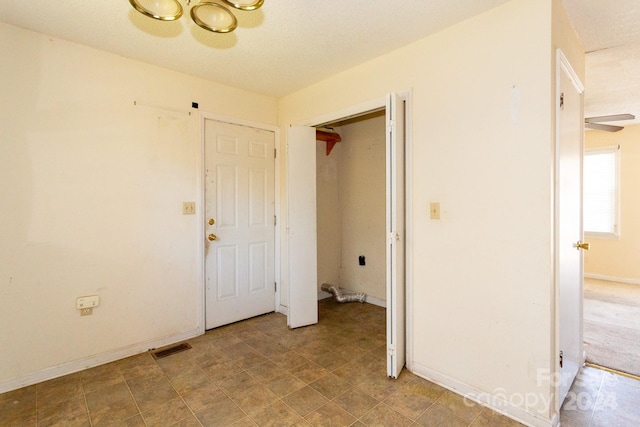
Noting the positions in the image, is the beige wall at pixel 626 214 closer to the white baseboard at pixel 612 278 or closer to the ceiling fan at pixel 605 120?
the white baseboard at pixel 612 278

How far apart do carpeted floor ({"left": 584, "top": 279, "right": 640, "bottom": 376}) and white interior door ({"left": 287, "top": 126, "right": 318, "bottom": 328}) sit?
Answer: 2447 mm

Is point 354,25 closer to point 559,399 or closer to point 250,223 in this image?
point 250,223

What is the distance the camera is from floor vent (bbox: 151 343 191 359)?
2563 mm

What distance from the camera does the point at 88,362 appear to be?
2363mm

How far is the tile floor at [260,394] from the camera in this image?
1.78m

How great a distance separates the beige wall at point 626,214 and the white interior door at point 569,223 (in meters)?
3.55

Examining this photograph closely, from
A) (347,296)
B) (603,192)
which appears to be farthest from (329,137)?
(603,192)

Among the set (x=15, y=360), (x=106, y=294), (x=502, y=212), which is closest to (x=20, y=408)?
(x=15, y=360)

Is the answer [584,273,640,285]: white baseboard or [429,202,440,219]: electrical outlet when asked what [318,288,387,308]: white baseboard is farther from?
[584,273,640,285]: white baseboard

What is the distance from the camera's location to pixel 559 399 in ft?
5.92

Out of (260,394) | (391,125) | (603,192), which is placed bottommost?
(260,394)

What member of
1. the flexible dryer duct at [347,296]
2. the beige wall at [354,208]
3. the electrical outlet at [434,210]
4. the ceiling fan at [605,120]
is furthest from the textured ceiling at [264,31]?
the ceiling fan at [605,120]

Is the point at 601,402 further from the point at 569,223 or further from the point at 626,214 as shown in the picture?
the point at 626,214

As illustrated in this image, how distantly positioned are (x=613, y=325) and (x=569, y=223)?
6.90 ft
